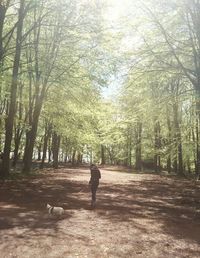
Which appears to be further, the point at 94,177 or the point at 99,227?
the point at 94,177

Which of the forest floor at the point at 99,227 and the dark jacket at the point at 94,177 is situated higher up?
the dark jacket at the point at 94,177

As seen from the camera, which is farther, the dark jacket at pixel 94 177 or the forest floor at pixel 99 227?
the dark jacket at pixel 94 177

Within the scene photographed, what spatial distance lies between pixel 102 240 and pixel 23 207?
4.94 m

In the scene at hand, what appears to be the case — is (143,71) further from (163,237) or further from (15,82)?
(163,237)

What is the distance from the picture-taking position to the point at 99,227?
10.2 m

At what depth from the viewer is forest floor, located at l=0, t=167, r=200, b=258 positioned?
802 cm

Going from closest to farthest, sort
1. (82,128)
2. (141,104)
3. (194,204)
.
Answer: (194,204) < (141,104) < (82,128)

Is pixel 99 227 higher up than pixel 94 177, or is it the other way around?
pixel 94 177

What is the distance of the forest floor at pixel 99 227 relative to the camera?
26.3 ft

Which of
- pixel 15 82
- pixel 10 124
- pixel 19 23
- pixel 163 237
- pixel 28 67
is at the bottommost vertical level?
pixel 163 237

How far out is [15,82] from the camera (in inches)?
848

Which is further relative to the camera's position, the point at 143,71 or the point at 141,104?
the point at 141,104

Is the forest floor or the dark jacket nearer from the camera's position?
the forest floor

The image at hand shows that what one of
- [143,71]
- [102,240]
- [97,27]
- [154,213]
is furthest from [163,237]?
[97,27]
